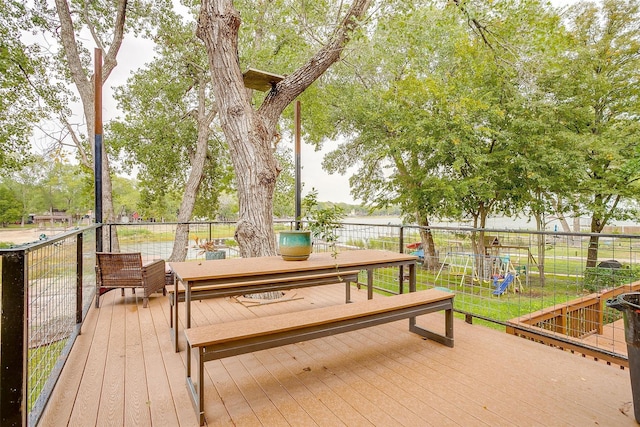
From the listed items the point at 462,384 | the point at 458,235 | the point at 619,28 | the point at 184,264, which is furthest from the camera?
the point at 458,235

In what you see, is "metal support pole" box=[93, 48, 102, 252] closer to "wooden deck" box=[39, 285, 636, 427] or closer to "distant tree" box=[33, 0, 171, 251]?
"wooden deck" box=[39, 285, 636, 427]

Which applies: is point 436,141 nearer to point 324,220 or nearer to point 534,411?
point 324,220

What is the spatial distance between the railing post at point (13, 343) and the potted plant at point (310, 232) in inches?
68.6

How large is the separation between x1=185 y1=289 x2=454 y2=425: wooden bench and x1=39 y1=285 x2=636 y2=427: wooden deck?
0.77 feet

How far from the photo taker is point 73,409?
1.83 meters

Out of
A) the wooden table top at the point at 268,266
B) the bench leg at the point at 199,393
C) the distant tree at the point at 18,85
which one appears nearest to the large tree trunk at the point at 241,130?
the wooden table top at the point at 268,266

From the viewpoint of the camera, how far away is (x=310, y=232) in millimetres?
2920

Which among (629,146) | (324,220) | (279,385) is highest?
(629,146)

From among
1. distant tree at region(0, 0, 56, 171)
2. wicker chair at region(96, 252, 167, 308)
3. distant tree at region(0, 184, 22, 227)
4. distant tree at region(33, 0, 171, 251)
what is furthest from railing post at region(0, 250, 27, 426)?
distant tree at region(0, 184, 22, 227)

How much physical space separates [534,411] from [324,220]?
6.11ft

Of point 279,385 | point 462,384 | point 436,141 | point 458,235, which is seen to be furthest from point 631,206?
point 279,385

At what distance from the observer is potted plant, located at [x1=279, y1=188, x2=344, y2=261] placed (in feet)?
9.29

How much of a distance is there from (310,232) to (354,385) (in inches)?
50.2

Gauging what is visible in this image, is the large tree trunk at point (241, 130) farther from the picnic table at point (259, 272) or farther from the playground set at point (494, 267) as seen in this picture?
the playground set at point (494, 267)
